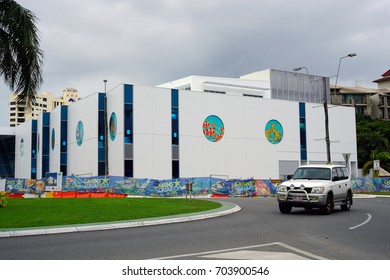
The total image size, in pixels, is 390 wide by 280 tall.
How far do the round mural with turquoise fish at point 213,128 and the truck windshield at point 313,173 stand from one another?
35.3 metres

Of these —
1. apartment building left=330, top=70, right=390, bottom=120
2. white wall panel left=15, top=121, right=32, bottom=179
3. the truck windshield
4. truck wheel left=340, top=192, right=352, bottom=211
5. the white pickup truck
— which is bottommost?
truck wheel left=340, top=192, right=352, bottom=211

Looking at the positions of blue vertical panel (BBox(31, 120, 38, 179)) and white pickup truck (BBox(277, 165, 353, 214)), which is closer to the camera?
white pickup truck (BBox(277, 165, 353, 214))

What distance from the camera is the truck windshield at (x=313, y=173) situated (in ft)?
61.8

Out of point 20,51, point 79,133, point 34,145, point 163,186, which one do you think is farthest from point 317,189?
point 34,145

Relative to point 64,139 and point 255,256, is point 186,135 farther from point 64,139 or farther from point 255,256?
point 255,256

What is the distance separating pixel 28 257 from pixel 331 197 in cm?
1274

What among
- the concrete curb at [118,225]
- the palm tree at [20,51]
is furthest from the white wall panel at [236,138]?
the concrete curb at [118,225]

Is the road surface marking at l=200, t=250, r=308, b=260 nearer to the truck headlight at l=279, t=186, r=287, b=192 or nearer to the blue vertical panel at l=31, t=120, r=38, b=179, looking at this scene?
the truck headlight at l=279, t=186, r=287, b=192

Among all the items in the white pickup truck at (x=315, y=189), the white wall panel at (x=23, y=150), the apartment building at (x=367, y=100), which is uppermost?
the apartment building at (x=367, y=100)

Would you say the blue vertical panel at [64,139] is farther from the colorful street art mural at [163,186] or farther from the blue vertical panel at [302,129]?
the blue vertical panel at [302,129]

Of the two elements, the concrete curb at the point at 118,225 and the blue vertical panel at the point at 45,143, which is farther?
the blue vertical panel at the point at 45,143

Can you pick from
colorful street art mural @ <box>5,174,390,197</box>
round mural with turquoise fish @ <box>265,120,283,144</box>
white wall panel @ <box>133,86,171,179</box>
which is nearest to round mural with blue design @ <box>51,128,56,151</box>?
white wall panel @ <box>133,86,171,179</box>

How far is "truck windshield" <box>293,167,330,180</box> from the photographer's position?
61.8 ft

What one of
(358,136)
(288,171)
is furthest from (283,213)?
(358,136)
